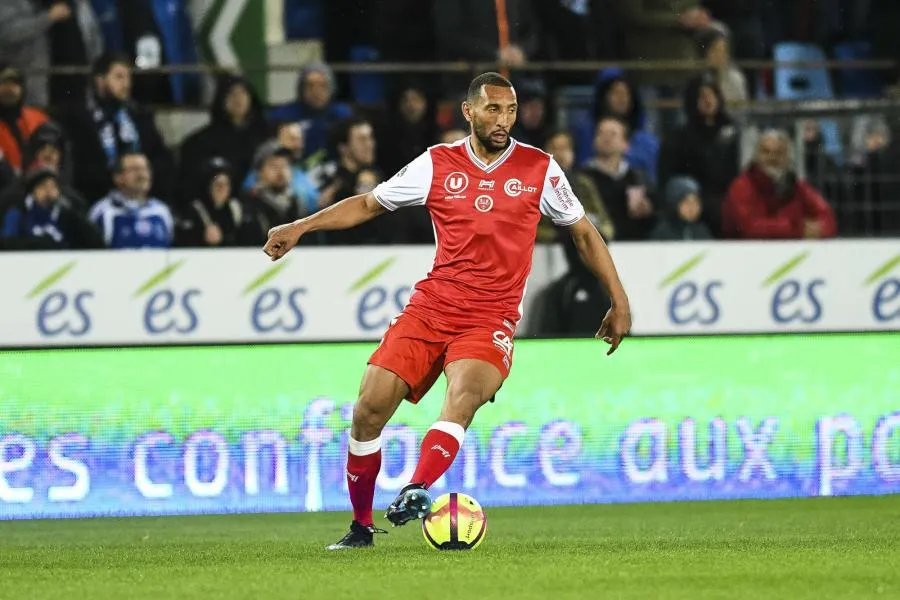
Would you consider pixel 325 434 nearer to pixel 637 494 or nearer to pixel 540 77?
pixel 637 494

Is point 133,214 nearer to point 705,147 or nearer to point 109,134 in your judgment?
point 109,134

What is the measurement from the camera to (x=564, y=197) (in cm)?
826

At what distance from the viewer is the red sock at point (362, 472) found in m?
8.20

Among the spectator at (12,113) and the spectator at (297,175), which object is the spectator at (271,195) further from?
the spectator at (12,113)

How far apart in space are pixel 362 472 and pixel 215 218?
5.92 meters

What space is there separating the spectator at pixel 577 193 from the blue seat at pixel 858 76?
3584mm

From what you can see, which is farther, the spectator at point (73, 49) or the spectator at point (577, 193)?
the spectator at point (73, 49)

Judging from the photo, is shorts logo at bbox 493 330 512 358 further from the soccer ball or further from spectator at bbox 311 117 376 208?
spectator at bbox 311 117 376 208

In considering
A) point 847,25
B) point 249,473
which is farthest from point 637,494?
point 847,25

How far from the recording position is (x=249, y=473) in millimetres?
11633

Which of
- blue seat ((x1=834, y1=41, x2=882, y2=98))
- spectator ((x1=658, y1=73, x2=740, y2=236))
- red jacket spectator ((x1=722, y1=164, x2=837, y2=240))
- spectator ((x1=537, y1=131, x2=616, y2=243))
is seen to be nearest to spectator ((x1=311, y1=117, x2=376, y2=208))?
spectator ((x1=537, y1=131, x2=616, y2=243))

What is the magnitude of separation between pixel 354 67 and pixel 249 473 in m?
4.58

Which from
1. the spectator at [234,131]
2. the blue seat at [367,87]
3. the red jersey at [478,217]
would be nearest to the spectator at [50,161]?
the spectator at [234,131]

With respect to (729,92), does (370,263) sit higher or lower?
lower
